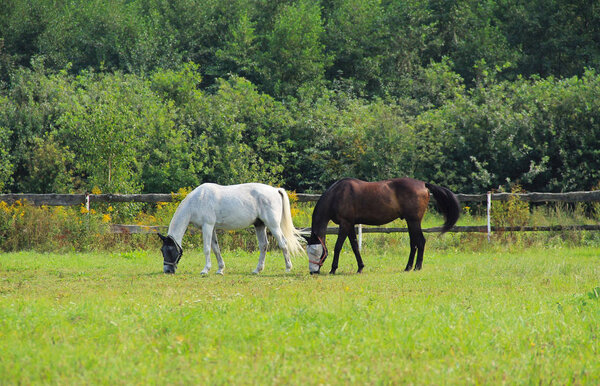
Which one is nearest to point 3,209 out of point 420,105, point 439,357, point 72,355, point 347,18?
point 72,355

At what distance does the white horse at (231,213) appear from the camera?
518 inches

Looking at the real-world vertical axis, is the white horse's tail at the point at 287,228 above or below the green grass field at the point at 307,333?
above

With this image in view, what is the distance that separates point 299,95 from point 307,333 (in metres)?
32.9

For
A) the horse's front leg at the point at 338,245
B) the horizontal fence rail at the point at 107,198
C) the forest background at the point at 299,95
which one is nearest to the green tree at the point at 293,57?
the forest background at the point at 299,95

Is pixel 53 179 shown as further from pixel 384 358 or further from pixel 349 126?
pixel 384 358

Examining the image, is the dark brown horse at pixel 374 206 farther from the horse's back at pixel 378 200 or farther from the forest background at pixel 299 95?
the forest background at pixel 299 95

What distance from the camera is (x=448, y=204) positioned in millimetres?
13438

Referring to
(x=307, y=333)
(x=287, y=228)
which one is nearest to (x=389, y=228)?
(x=287, y=228)

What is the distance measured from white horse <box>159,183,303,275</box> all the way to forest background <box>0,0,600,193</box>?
1017 centimetres

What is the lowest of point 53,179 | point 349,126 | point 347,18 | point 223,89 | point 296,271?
point 296,271

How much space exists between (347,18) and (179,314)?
135ft

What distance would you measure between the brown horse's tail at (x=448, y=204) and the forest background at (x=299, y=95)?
11.5m

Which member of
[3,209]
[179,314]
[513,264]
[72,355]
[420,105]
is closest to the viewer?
[72,355]

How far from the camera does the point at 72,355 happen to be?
5273 mm
